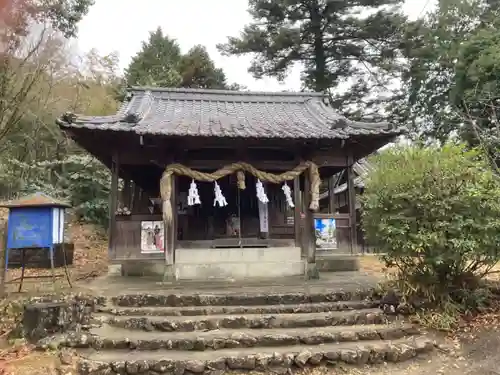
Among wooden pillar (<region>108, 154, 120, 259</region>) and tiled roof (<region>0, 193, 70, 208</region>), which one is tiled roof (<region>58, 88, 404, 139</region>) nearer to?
wooden pillar (<region>108, 154, 120, 259</region>)

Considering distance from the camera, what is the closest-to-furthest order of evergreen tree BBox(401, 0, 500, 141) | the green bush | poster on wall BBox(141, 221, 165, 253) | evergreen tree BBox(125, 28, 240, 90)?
the green bush
poster on wall BBox(141, 221, 165, 253)
evergreen tree BBox(401, 0, 500, 141)
evergreen tree BBox(125, 28, 240, 90)

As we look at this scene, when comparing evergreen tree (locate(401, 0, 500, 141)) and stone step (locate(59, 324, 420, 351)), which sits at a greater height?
evergreen tree (locate(401, 0, 500, 141))

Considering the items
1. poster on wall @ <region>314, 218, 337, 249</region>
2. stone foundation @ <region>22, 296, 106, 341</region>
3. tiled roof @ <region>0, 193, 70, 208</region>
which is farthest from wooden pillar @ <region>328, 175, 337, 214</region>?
stone foundation @ <region>22, 296, 106, 341</region>

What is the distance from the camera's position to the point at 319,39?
25281 mm

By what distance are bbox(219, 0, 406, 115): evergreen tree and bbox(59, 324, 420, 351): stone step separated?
20.9 metres

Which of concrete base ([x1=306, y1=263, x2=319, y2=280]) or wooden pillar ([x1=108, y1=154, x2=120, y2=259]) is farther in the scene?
wooden pillar ([x1=108, y1=154, x2=120, y2=259])

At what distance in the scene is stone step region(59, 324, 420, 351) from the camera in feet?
19.7

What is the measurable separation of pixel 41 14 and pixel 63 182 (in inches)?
334

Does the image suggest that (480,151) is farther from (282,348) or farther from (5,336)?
(5,336)

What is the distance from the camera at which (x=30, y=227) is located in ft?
26.5

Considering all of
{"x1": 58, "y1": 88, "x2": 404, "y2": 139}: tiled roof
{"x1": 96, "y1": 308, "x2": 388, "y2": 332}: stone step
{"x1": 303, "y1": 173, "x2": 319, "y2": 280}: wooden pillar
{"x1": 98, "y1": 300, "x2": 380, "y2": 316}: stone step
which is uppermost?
{"x1": 58, "y1": 88, "x2": 404, "y2": 139}: tiled roof

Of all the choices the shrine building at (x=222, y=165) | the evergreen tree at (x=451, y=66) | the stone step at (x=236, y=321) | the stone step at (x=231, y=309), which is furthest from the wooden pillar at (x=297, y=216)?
the evergreen tree at (x=451, y=66)

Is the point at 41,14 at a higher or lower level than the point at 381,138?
higher

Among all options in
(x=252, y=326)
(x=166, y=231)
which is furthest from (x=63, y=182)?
(x=252, y=326)
